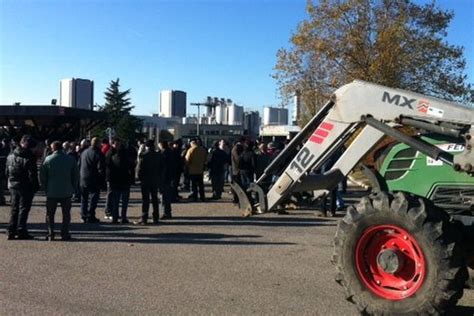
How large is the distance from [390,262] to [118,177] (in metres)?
7.78

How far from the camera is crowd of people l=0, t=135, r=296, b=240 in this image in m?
10.3

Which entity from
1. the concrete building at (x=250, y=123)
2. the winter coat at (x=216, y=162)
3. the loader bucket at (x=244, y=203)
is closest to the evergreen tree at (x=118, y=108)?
the concrete building at (x=250, y=123)

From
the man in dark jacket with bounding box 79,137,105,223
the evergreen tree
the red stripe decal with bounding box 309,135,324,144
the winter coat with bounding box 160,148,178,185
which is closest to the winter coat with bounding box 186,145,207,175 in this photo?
the winter coat with bounding box 160,148,178,185

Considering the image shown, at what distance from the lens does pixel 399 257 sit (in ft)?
18.1

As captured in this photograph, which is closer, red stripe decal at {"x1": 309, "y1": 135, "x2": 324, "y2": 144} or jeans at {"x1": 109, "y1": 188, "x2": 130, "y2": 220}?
red stripe decal at {"x1": 309, "y1": 135, "x2": 324, "y2": 144}

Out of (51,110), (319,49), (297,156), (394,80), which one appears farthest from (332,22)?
(297,156)

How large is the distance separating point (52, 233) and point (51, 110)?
76.4ft

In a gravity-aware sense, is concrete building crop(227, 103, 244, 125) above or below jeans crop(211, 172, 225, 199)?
above

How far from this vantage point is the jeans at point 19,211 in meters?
10.2

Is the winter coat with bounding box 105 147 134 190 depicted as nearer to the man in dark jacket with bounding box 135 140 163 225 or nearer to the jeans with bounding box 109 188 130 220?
the jeans with bounding box 109 188 130 220

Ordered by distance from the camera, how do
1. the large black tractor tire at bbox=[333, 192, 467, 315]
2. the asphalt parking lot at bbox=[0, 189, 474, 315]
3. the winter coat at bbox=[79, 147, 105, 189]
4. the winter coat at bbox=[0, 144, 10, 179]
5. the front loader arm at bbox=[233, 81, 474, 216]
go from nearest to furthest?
the large black tractor tire at bbox=[333, 192, 467, 315] < the front loader arm at bbox=[233, 81, 474, 216] < the asphalt parking lot at bbox=[0, 189, 474, 315] < the winter coat at bbox=[79, 147, 105, 189] < the winter coat at bbox=[0, 144, 10, 179]

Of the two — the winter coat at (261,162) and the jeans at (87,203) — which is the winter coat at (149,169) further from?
the winter coat at (261,162)

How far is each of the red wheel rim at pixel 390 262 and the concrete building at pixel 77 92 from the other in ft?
175

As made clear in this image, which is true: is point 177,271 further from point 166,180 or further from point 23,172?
point 166,180
